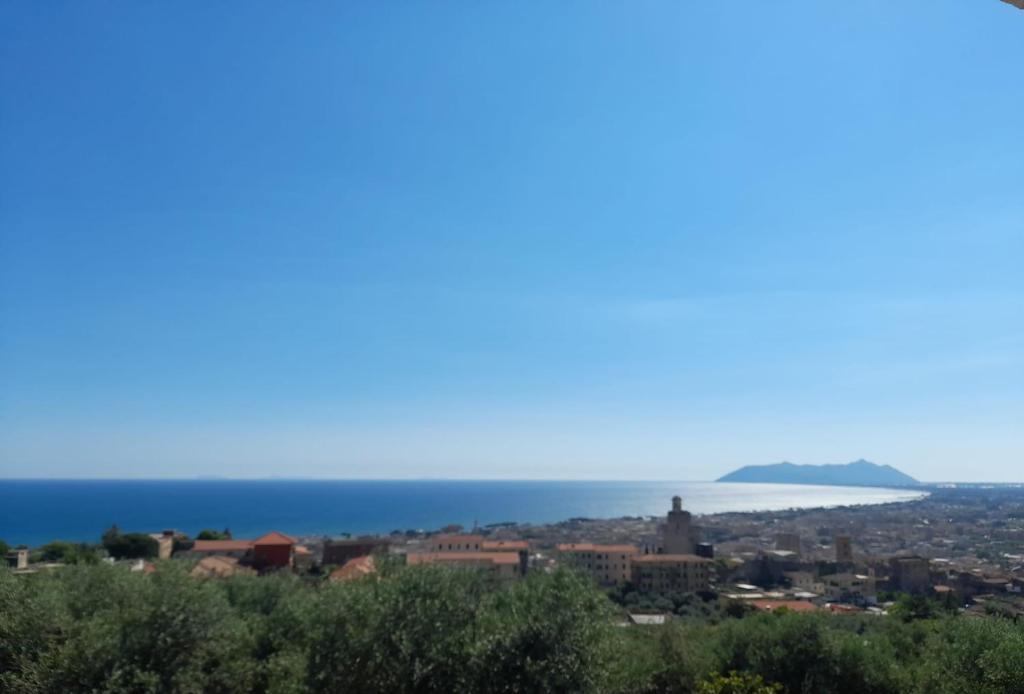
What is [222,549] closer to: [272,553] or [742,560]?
[272,553]

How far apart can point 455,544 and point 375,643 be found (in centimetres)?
4457

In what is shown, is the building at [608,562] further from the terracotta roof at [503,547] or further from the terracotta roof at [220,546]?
the terracotta roof at [220,546]

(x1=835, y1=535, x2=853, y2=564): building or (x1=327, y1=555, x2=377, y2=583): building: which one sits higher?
(x1=327, y1=555, x2=377, y2=583): building

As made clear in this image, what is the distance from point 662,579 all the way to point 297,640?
42.8 m

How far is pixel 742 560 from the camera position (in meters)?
60.8

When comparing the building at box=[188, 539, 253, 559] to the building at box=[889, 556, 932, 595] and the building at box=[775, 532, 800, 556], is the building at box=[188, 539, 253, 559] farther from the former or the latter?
the building at box=[775, 532, 800, 556]

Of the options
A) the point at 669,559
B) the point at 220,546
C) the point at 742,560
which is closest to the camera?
the point at 220,546

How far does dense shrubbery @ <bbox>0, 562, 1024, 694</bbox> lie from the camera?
1197 cm

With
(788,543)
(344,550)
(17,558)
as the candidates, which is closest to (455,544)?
(344,550)

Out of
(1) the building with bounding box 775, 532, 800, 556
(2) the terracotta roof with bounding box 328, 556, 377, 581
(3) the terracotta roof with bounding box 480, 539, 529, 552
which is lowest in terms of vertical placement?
(1) the building with bounding box 775, 532, 800, 556

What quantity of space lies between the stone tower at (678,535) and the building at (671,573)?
7.16 metres

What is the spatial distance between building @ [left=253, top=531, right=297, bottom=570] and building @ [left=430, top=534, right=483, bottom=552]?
15188 mm

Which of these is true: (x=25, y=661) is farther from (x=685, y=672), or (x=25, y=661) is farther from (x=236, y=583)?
(x=685, y=672)

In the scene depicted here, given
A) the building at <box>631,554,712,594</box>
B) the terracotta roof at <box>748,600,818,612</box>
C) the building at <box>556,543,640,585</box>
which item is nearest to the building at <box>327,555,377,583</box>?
the terracotta roof at <box>748,600,818,612</box>
